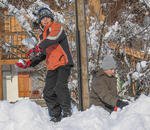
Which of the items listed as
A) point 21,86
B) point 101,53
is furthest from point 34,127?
point 21,86

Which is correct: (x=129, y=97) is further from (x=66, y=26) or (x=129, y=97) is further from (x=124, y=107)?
(x=124, y=107)

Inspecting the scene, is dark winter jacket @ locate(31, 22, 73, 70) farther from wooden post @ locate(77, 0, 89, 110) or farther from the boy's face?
wooden post @ locate(77, 0, 89, 110)

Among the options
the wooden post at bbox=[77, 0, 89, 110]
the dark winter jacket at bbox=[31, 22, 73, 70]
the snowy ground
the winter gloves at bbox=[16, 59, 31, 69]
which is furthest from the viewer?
the wooden post at bbox=[77, 0, 89, 110]

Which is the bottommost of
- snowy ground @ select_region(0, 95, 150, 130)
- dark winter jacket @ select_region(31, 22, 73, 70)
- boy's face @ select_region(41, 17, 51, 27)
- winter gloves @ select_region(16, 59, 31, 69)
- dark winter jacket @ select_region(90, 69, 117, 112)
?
snowy ground @ select_region(0, 95, 150, 130)

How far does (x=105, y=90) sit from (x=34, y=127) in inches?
47.7

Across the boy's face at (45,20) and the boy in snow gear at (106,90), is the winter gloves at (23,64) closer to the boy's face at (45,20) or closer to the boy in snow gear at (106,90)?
the boy's face at (45,20)

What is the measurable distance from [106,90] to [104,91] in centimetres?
3

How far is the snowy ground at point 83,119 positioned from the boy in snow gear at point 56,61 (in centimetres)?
56

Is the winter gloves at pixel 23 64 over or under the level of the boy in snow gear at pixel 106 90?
over

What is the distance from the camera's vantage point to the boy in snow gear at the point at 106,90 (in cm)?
633

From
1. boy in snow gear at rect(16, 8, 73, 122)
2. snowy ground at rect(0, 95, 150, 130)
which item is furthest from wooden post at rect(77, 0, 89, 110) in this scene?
snowy ground at rect(0, 95, 150, 130)

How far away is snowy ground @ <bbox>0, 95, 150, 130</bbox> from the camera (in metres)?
5.36

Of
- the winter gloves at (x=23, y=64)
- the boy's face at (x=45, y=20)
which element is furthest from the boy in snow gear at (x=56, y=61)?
the winter gloves at (x=23, y=64)

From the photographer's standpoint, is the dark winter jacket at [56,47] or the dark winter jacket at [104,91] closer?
the dark winter jacket at [104,91]
